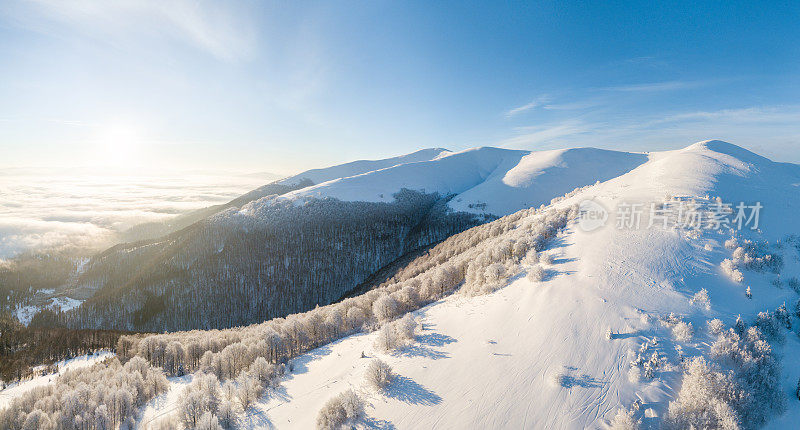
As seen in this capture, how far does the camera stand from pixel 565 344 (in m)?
12.6

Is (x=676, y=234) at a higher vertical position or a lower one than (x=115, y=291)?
higher

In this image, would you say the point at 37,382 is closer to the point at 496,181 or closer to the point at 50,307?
the point at 50,307

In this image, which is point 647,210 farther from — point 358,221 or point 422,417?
point 358,221

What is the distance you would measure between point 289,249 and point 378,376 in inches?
3250

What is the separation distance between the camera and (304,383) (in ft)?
47.6

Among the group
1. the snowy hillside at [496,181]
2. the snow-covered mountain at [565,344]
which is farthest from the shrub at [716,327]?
the snowy hillside at [496,181]

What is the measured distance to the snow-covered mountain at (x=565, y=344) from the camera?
1010cm

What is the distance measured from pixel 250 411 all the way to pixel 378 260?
76655 mm

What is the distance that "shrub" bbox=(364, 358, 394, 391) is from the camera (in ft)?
39.6

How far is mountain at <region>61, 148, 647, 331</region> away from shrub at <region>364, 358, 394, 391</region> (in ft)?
175

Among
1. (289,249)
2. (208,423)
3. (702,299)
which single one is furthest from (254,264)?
(702,299)

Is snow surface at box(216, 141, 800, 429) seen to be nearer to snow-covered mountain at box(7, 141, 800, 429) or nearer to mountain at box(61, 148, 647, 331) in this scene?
snow-covered mountain at box(7, 141, 800, 429)

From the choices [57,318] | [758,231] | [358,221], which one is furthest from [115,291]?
[758,231]

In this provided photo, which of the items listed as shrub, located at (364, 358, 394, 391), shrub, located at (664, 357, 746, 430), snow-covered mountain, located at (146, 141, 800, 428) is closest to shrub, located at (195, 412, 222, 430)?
snow-covered mountain, located at (146, 141, 800, 428)
